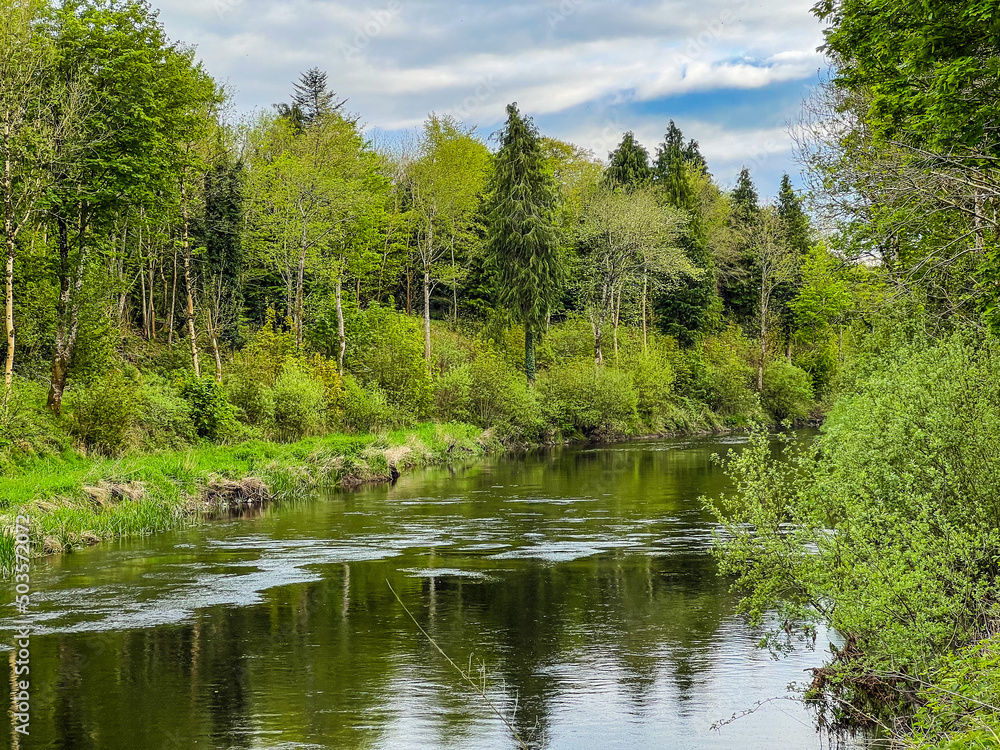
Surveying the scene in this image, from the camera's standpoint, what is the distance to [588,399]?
179 feet

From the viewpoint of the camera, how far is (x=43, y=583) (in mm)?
16609

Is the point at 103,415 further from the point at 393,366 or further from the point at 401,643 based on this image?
the point at 393,366

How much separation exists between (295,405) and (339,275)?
11.3 metres

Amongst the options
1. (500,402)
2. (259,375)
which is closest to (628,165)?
(500,402)

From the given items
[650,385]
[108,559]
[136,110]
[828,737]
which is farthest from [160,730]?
[650,385]

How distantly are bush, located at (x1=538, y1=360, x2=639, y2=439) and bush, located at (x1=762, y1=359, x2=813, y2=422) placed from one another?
55.7 feet

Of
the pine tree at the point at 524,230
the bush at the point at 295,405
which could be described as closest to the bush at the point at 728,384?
the pine tree at the point at 524,230

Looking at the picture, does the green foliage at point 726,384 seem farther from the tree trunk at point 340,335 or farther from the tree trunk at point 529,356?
the tree trunk at point 340,335

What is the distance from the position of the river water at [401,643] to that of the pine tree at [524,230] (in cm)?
2996

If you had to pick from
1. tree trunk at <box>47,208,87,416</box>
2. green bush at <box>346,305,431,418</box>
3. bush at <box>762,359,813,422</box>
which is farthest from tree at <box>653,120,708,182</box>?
tree trunk at <box>47,208,87,416</box>

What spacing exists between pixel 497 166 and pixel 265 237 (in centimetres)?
1499

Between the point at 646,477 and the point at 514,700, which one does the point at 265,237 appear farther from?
the point at 514,700

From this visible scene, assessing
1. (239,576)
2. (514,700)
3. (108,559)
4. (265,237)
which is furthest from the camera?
(265,237)

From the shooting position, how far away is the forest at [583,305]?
10.8 m
